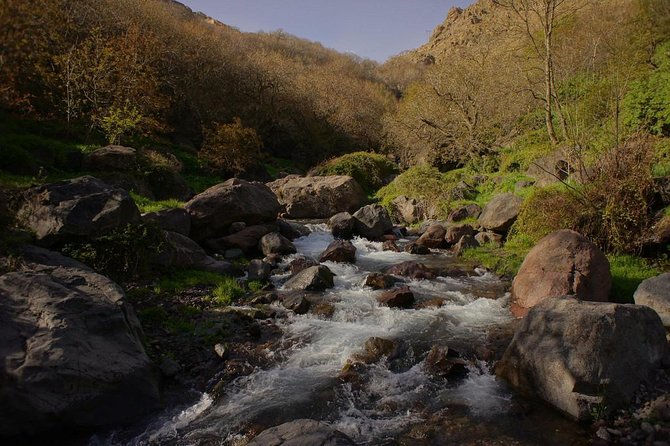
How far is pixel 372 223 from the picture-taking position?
741 inches

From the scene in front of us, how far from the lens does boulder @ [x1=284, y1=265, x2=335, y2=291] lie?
11.7 m

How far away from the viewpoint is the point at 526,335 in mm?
7074

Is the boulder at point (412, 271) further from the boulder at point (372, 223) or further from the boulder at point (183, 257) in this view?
the boulder at point (372, 223)

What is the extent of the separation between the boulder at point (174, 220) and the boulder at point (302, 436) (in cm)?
949

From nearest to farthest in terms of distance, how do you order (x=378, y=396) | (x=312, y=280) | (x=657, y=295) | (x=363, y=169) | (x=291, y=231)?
(x=378, y=396) < (x=657, y=295) < (x=312, y=280) < (x=291, y=231) < (x=363, y=169)

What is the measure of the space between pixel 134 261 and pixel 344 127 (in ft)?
111

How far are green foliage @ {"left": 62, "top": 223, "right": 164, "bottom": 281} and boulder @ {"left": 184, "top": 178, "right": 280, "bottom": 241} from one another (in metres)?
3.69

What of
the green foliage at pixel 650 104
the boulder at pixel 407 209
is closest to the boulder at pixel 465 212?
the boulder at pixel 407 209

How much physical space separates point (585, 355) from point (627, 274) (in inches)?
216

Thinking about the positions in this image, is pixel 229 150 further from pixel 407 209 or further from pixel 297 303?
pixel 297 303

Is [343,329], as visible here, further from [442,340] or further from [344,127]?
[344,127]

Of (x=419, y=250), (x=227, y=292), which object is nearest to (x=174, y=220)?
(x=227, y=292)

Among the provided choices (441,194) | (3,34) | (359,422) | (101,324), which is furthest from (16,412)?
(441,194)

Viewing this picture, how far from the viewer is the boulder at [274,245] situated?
1499 centimetres
